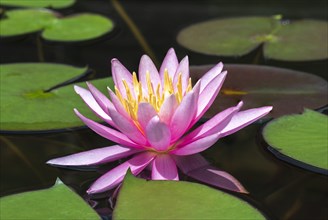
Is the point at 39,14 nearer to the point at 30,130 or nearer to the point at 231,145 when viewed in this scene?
the point at 30,130

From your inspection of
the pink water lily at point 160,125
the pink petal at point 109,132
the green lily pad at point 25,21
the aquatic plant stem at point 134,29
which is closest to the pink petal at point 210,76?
the pink water lily at point 160,125

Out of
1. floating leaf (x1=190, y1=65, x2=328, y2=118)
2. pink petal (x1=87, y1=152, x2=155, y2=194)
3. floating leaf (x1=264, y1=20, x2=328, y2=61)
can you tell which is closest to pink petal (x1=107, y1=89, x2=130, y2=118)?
pink petal (x1=87, y1=152, x2=155, y2=194)

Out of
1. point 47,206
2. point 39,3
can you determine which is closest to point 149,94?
point 47,206

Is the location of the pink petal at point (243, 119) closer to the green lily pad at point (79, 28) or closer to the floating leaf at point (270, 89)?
the floating leaf at point (270, 89)

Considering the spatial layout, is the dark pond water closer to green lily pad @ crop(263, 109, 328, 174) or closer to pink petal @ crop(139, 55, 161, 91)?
green lily pad @ crop(263, 109, 328, 174)

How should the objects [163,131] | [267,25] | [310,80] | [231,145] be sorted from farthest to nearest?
[267,25], [310,80], [231,145], [163,131]

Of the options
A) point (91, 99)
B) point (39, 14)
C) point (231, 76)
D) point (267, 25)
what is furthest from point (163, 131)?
point (39, 14)
